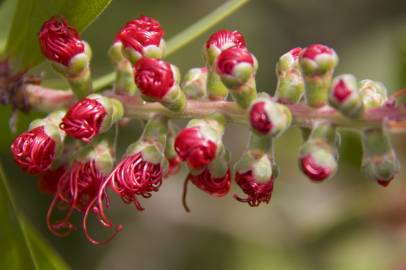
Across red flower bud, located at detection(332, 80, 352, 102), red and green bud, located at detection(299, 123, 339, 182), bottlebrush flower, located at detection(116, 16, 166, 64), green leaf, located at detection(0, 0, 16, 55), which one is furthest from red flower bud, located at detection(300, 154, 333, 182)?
green leaf, located at detection(0, 0, 16, 55)

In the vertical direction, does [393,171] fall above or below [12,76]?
above

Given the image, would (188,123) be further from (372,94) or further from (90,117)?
(372,94)

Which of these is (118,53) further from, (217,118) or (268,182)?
(268,182)

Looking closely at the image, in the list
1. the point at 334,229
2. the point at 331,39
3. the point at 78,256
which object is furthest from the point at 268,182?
the point at 331,39

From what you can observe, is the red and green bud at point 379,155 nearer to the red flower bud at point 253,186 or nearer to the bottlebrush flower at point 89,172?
the red flower bud at point 253,186

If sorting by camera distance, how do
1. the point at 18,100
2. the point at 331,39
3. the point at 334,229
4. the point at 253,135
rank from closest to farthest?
the point at 253,135 < the point at 18,100 < the point at 334,229 < the point at 331,39

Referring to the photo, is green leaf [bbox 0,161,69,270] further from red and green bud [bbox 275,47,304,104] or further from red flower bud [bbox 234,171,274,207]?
red and green bud [bbox 275,47,304,104]
